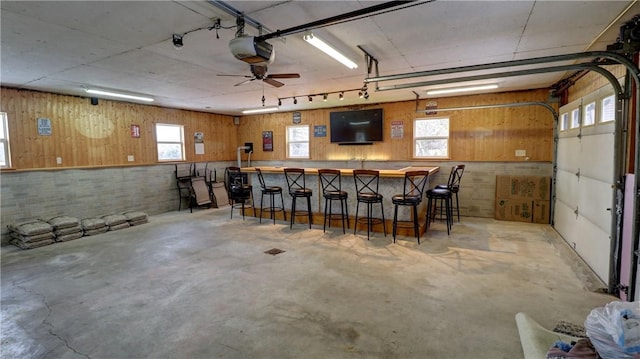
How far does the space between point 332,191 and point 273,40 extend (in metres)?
2.88

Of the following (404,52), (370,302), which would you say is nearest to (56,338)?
(370,302)

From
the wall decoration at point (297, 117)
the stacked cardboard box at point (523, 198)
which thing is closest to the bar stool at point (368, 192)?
the stacked cardboard box at point (523, 198)

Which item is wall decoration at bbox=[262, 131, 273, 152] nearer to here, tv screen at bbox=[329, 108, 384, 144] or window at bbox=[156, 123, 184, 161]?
tv screen at bbox=[329, 108, 384, 144]

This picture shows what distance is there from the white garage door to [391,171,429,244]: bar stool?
6.42ft

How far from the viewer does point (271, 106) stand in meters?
8.17

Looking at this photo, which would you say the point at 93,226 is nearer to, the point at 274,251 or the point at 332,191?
the point at 274,251

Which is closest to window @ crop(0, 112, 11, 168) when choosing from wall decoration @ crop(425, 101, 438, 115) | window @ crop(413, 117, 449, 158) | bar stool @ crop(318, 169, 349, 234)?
bar stool @ crop(318, 169, 349, 234)

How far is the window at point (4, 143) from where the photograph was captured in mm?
5363

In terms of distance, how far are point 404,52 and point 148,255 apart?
4.56m

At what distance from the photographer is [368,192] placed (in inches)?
216

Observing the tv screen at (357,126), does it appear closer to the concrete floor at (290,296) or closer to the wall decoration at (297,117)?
the wall decoration at (297,117)

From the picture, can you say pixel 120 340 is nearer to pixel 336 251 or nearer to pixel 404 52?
pixel 336 251

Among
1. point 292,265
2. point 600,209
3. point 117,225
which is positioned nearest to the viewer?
point 600,209

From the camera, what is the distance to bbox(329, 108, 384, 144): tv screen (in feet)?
25.7
